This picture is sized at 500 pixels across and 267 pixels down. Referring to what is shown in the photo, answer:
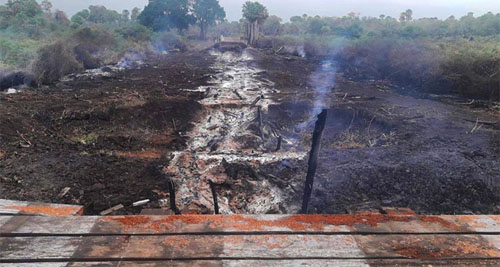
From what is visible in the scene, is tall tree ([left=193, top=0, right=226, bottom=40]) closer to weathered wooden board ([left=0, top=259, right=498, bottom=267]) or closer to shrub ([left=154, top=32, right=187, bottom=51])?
shrub ([left=154, top=32, right=187, bottom=51])

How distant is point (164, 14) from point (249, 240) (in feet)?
131

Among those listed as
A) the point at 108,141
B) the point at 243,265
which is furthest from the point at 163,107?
the point at 243,265

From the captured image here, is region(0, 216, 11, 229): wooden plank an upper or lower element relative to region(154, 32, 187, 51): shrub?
lower

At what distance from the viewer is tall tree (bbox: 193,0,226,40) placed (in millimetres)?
38594

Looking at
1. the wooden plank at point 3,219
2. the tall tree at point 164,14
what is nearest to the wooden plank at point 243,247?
the wooden plank at point 3,219

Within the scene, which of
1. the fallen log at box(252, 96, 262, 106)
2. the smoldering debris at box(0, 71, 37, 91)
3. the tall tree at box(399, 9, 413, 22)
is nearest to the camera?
the fallen log at box(252, 96, 262, 106)

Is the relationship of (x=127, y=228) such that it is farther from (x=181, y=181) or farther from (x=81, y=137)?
(x=81, y=137)

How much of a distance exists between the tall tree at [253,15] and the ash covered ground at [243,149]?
21.3 meters

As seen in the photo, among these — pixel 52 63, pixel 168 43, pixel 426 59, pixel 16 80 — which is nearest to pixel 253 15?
pixel 168 43

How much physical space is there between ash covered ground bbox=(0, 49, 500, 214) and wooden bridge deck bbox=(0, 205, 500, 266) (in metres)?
0.80

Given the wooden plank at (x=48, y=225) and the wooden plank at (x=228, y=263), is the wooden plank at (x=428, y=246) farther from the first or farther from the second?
the wooden plank at (x=48, y=225)

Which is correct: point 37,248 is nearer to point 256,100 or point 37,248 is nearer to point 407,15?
point 256,100

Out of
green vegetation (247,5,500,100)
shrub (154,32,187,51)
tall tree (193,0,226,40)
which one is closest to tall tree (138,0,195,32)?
tall tree (193,0,226,40)

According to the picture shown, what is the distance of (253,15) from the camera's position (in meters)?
32.2
